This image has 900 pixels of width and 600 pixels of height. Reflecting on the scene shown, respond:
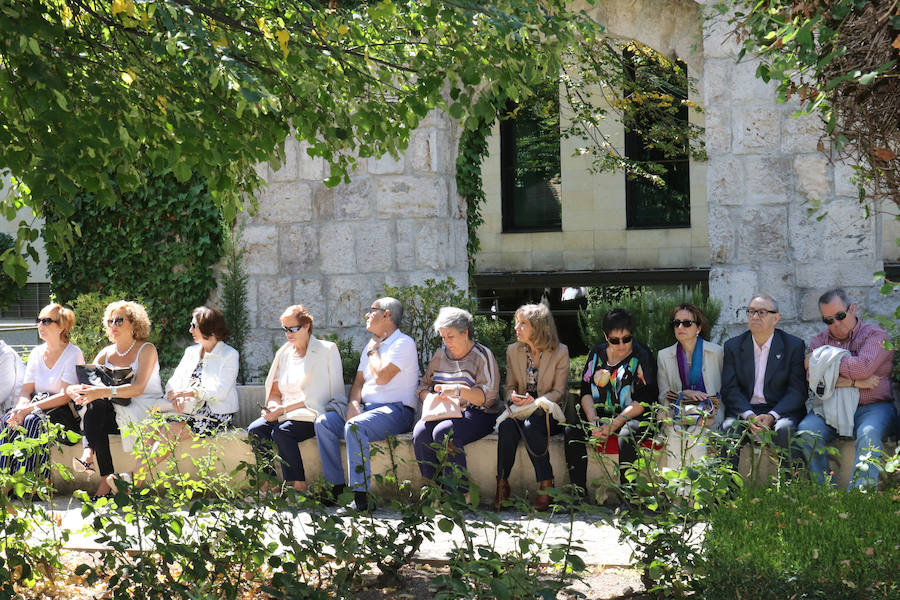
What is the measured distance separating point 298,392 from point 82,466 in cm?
160

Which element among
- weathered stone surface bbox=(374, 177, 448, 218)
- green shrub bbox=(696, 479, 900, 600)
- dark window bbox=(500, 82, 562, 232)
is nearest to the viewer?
green shrub bbox=(696, 479, 900, 600)

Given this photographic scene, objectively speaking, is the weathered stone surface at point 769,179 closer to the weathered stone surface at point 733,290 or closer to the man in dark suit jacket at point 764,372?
the weathered stone surface at point 733,290

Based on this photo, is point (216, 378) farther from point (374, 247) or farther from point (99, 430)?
point (374, 247)

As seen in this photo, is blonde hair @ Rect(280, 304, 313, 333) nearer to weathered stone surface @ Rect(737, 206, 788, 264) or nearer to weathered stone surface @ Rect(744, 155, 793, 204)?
weathered stone surface @ Rect(737, 206, 788, 264)

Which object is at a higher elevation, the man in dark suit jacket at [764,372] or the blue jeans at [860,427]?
the man in dark suit jacket at [764,372]

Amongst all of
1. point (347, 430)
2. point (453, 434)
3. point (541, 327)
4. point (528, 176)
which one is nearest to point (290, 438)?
point (347, 430)

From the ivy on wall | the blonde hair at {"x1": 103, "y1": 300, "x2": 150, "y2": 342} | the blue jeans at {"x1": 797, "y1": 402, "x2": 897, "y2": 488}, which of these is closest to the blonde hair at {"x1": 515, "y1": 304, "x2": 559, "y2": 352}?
the blue jeans at {"x1": 797, "y1": 402, "x2": 897, "y2": 488}

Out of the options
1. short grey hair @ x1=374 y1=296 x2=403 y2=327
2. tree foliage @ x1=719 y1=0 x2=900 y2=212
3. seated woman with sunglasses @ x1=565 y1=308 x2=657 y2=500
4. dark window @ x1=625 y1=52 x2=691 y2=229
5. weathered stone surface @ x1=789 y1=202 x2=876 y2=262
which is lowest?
seated woman with sunglasses @ x1=565 y1=308 x2=657 y2=500

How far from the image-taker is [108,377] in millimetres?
7121

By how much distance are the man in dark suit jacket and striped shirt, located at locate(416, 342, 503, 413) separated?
1478 millimetres

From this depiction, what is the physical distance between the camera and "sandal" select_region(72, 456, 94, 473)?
7047 mm

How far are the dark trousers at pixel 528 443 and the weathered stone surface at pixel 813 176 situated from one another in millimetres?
2590

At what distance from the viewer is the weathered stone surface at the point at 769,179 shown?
7.36 meters

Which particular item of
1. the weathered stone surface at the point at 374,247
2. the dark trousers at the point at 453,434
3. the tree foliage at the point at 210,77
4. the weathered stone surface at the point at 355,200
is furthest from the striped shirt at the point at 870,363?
the weathered stone surface at the point at 355,200
